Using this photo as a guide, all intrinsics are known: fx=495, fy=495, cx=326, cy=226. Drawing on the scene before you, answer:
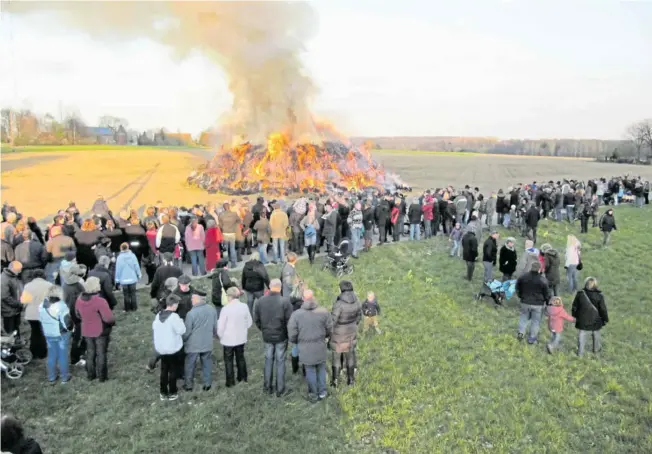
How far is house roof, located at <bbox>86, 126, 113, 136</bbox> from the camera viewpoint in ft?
136

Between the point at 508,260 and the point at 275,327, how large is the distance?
588 cm

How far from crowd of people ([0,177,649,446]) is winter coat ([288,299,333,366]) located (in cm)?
1

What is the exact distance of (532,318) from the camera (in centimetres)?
824

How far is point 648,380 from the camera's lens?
7.14 m

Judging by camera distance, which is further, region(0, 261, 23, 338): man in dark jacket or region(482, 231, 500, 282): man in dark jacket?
region(482, 231, 500, 282): man in dark jacket

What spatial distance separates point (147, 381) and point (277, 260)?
5.88 meters

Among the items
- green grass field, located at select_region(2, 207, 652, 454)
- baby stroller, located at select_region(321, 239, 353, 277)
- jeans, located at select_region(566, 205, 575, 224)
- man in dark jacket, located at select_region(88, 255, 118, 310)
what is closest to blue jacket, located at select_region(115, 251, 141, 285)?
green grass field, located at select_region(2, 207, 652, 454)

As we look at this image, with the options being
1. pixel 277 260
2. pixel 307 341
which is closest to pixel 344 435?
pixel 307 341

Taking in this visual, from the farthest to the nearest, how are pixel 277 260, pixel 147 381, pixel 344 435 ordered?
pixel 277 260 → pixel 147 381 → pixel 344 435

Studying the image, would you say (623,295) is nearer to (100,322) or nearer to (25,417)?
(100,322)

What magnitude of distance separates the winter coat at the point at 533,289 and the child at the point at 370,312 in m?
2.40

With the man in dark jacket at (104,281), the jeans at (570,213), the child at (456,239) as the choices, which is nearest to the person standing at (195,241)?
the man in dark jacket at (104,281)

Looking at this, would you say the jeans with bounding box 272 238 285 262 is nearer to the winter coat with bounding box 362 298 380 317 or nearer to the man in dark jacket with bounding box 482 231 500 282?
the winter coat with bounding box 362 298 380 317

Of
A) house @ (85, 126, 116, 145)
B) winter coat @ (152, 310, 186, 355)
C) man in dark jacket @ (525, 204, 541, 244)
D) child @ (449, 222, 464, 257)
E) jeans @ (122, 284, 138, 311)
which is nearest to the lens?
winter coat @ (152, 310, 186, 355)
